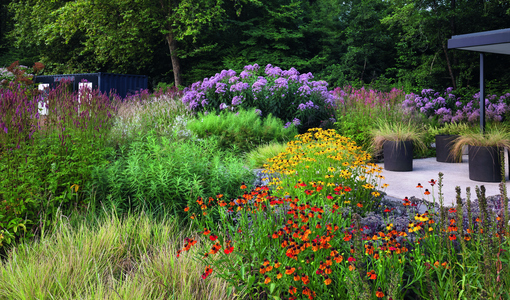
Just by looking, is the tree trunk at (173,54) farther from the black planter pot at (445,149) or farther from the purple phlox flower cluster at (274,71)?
the black planter pot at (445,149)

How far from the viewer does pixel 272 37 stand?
20797 millimetres

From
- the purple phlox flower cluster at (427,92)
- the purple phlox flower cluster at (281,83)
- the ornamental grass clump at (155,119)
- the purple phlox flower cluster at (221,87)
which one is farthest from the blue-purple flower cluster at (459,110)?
the ornamental grass clump at (155,119)

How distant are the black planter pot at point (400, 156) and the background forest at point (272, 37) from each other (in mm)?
10563

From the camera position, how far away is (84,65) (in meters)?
22.8

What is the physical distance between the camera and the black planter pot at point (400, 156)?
580cm

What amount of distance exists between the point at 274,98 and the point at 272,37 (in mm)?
13581

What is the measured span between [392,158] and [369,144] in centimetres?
97

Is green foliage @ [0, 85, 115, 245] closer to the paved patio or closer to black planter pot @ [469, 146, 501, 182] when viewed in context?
the paved patio

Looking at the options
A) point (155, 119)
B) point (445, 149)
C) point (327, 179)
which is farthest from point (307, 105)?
point (327, 179)

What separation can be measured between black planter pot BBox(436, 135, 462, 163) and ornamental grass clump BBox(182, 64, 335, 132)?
87.1 inches

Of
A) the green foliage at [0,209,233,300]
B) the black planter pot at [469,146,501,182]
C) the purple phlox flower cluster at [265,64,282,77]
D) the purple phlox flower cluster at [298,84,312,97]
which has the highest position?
the purple phlox flower cluster at [265,64,282,77]

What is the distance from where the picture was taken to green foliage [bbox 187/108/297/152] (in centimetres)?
666

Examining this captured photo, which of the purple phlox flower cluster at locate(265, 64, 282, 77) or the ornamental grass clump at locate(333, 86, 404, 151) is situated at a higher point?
the purple phlox flower cluster at locate(265, 64, 282, 77)

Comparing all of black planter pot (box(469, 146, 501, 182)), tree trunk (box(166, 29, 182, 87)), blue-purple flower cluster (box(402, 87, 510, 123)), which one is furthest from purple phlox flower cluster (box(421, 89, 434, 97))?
tree trunk (box(166, 29, 182, 87))
